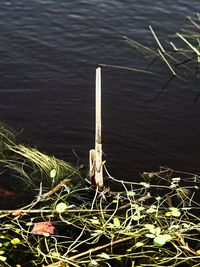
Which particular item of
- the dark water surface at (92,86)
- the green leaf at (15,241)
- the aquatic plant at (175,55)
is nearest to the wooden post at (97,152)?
the dark water surface at (92,86)

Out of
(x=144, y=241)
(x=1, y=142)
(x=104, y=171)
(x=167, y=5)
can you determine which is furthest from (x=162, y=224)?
(x=167, y=5)

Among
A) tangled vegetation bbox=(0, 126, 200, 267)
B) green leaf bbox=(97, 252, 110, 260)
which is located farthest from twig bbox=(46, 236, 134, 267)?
green leaf bbox=(97, 252, 110, 260)

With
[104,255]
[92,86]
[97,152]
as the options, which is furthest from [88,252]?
[92,86]

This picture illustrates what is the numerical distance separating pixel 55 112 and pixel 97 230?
3.79 metres

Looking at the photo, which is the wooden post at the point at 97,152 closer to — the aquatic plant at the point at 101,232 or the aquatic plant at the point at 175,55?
the aquatic plant at the point at 101,232

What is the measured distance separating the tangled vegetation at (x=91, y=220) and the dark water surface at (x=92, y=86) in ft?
2.27

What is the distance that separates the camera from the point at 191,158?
876 cm

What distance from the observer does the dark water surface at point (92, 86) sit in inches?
353

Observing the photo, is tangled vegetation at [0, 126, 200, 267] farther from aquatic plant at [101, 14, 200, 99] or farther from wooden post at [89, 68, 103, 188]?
aquatic plant at [101, 14, 200, 99]

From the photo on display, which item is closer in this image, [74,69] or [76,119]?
[76,119]

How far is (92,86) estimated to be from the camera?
10492 mm

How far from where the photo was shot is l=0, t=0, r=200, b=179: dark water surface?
8961 mm

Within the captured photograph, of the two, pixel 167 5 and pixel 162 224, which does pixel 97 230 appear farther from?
pixel 167 5

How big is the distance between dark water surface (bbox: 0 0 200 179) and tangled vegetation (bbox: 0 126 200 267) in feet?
2.27
